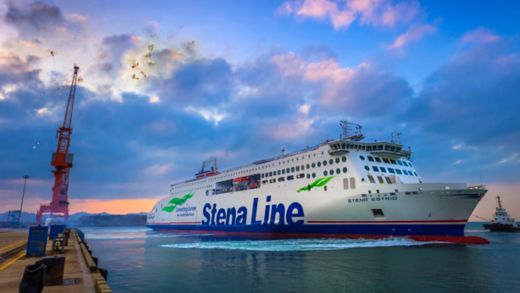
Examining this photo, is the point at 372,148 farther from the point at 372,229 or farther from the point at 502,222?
the point at 502,222

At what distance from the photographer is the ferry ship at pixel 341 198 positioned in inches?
973

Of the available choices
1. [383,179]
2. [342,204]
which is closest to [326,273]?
[342,204]

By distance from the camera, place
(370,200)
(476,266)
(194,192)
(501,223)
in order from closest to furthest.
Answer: (476,266), (370,200), (194,192), (501,223)

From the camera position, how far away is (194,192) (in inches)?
2061

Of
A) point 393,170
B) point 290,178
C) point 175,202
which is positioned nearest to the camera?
point 393,170

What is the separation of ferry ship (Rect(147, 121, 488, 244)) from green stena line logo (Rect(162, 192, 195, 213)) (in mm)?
8501

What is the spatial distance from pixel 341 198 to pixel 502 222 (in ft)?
212

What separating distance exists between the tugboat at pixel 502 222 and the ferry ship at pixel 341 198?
5149 centimetres

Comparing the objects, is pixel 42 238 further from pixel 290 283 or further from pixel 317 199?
pixel 317 199

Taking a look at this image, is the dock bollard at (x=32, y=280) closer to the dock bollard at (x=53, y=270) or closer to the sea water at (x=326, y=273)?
the dock bollard at (x=53, y=270)

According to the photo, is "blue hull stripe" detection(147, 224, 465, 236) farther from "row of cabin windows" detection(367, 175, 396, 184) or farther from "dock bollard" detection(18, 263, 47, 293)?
"dock bollard" detection(18, 263, 47, 293)

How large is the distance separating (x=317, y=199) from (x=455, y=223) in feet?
38.4

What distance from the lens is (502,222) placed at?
6994 cm

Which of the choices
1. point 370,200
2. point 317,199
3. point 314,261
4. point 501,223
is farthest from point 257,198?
point 501,223
